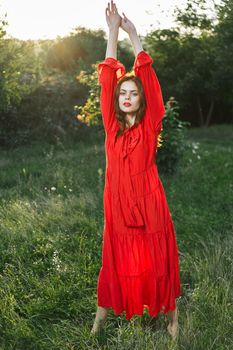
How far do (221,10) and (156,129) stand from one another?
2880 millimetres

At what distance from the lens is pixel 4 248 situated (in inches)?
187

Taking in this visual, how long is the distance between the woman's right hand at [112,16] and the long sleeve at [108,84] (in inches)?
7.9

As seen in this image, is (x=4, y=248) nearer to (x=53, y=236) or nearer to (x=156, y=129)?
(x=53, y=236)

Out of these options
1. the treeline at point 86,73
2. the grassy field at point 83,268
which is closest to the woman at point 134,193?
the grassy field at point 83,268

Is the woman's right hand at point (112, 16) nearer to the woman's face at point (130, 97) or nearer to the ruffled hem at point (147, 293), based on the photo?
the woman's face at point (130, 97)

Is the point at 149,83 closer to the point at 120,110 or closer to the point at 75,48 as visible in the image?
the point at 120,110

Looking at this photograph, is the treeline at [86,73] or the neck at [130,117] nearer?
the neck at [130,117]

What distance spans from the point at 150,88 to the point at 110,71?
274 mm

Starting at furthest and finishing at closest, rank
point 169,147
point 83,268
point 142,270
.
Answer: point 169,147
point 83,268
point 142,270

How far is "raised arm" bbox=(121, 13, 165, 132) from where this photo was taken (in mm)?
2977

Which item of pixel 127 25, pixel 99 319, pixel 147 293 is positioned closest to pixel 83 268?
pixel 99 319

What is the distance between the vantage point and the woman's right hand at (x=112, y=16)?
119 inches

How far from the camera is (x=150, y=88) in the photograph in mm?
2998

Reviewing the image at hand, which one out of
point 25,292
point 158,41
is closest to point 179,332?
point 25,292
